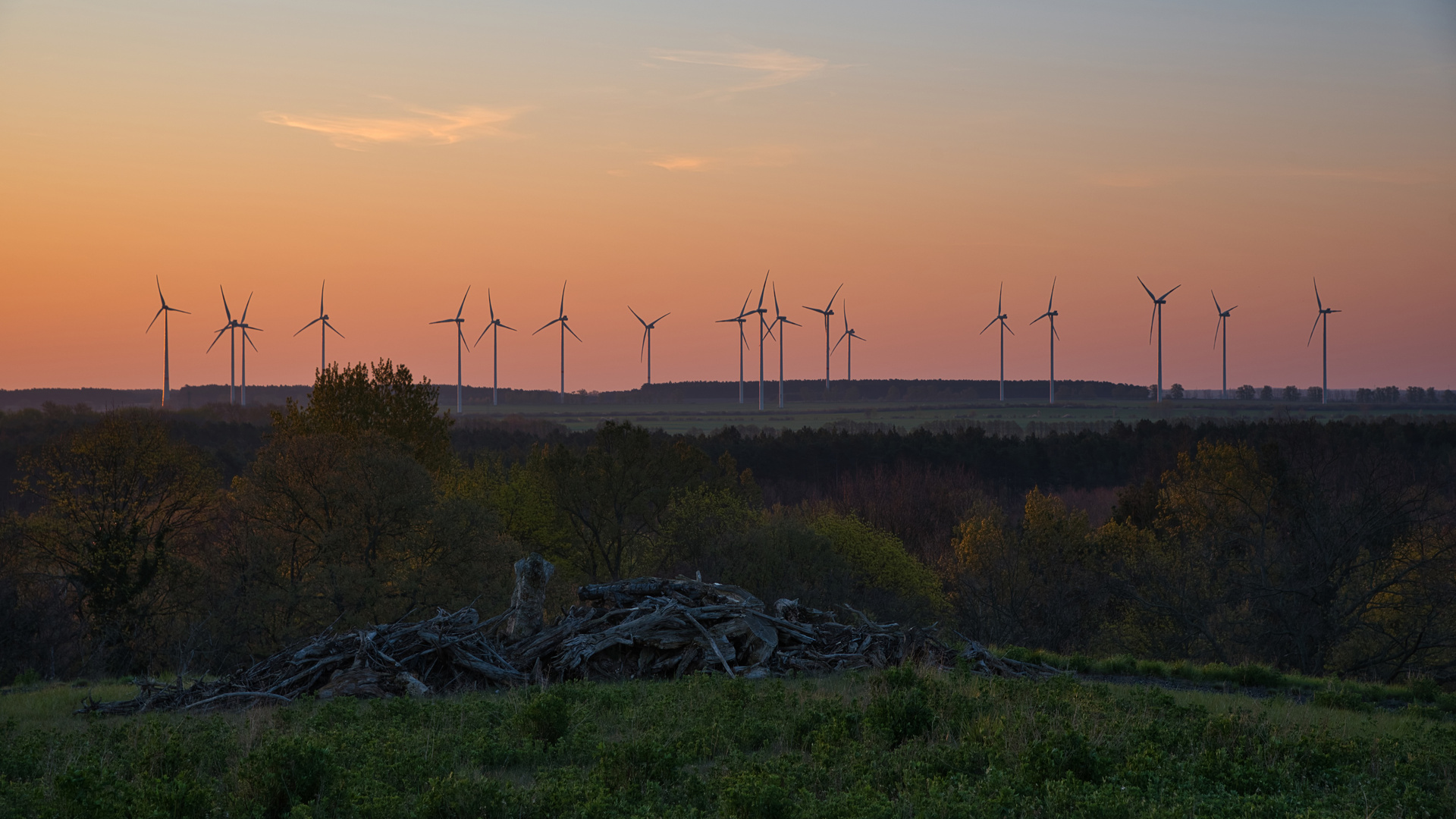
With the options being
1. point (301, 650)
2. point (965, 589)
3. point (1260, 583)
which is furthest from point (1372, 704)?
point (965, 589)

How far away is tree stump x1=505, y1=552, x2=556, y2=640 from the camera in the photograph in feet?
78.1

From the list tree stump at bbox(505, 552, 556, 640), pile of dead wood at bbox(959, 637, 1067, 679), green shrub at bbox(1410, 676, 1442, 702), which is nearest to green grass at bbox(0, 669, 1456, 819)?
pile of dead wood at bbox(959, 637, 1067, 679)

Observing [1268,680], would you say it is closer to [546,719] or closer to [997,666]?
[997,666]

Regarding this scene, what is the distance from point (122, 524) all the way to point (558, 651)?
34674 mm

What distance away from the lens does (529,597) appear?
24.0 meters

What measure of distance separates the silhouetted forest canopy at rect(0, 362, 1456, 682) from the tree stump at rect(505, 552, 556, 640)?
95.4 inches

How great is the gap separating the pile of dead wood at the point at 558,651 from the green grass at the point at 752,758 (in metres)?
2.55

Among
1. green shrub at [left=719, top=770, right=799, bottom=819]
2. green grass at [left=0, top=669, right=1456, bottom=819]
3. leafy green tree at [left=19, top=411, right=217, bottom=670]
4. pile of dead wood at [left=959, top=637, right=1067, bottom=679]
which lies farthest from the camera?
leafy green tree at [left=19, top=411, right=217, bottom=670]

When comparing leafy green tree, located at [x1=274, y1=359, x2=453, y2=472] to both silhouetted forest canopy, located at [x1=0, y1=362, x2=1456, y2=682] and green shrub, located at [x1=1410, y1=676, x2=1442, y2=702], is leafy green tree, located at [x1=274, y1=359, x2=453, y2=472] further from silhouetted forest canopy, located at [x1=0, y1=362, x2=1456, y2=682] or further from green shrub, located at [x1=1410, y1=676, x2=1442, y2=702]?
green shrub, located at [x1=1410, y1=676, x2=1442, y2=702]

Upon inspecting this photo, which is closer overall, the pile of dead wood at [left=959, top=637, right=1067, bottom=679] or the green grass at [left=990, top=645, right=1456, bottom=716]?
the green grass at [left=990, top=645, right=1456, bottom=716]

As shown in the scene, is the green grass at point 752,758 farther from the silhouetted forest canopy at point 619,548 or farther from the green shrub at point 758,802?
the silhouetted forest canopy at point 619,548

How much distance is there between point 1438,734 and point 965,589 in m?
45.4

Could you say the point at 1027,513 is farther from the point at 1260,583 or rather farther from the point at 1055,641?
the point at 1260,583

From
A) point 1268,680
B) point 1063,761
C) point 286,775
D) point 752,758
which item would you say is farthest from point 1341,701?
point 286,775
